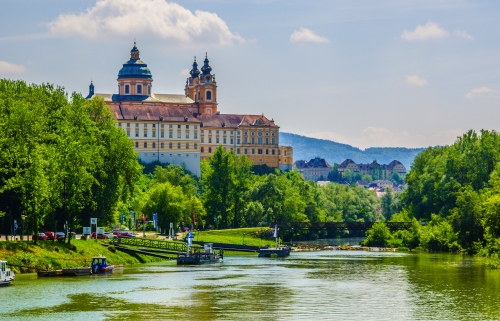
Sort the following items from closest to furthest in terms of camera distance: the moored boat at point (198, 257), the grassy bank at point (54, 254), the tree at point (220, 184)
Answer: the grassy bank at point (54, 254), the moored boat at point (198, 257), the tree at point (220, 184)

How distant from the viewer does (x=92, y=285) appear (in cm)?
6144

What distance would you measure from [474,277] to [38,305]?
103ft

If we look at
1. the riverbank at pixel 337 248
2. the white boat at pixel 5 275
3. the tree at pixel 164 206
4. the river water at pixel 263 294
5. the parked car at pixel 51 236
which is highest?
the tree at pixel 164 206

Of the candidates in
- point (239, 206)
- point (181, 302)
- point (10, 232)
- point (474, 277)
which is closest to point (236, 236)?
point (239, 206)

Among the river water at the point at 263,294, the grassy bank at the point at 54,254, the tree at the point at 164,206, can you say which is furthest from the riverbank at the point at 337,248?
the grassy bank at the point at 54,254

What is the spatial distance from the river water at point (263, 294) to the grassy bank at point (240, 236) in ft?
109

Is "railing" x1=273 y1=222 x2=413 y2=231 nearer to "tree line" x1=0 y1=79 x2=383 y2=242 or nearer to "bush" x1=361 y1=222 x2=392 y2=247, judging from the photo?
"bush" x1=361 y1=222 x2=392 y2=247

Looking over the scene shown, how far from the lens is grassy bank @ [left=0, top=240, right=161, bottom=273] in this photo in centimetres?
6656

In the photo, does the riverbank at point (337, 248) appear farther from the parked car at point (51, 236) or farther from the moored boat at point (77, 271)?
the moored boat at point (77, 271)

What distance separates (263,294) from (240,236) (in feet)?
211

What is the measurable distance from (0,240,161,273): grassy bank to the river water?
86.4 inches

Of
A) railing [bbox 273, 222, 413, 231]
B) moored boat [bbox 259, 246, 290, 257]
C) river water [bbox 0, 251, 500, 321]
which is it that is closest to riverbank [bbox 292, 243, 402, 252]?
railing [bbox 273, 222, 413, 231]

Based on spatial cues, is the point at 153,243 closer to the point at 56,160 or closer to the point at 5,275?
the point at 56,160

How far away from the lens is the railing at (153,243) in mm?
89762
